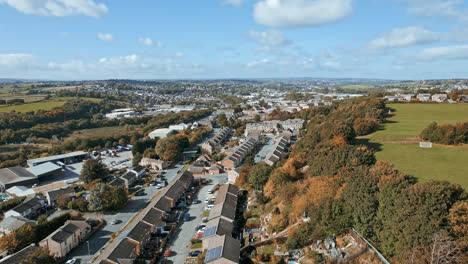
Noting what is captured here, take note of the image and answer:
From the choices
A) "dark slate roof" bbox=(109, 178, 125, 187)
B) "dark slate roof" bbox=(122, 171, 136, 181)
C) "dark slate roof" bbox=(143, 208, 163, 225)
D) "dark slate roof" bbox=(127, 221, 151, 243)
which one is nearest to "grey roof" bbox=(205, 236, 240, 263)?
"dark slate roof" bbox=(127, 221, 151, 243)

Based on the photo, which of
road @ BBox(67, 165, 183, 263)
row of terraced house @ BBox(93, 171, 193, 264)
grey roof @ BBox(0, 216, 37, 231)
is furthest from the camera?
grey roof @ BBox(0, 216, 37, 231)

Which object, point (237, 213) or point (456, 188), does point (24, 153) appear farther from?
point (456, 188)

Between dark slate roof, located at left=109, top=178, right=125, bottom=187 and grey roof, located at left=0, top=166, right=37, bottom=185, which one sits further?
grey roof, located at left=0, top=166, right=37, bottom=185

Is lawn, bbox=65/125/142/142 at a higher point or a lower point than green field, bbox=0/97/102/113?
lower

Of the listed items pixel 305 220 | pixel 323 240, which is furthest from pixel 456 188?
pixel 305 220

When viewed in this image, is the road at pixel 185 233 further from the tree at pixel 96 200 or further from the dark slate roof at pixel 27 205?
the dark slate roof at pixel 27 205

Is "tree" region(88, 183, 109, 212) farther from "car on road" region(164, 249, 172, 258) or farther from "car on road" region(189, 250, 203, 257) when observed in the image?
"car on road" region(189, 250, 203, 257)

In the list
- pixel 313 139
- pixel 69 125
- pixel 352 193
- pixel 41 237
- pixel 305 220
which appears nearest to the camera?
pixel 352 193
